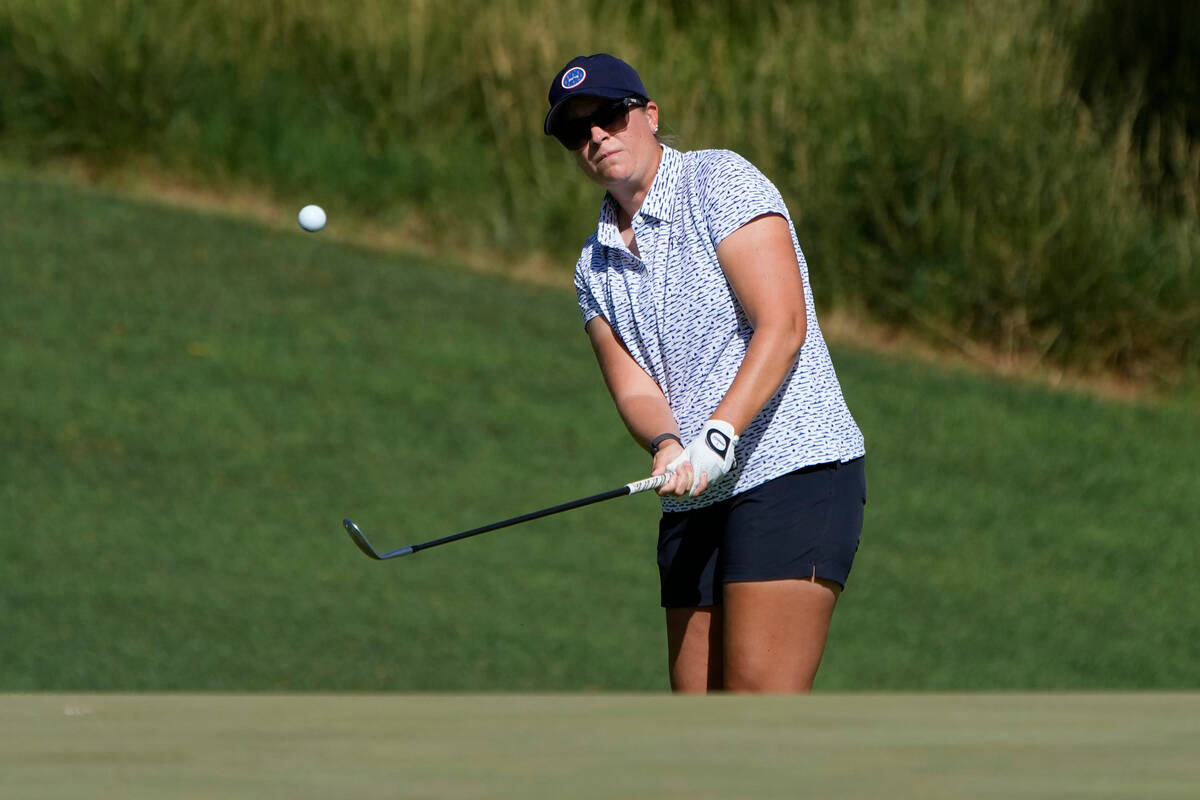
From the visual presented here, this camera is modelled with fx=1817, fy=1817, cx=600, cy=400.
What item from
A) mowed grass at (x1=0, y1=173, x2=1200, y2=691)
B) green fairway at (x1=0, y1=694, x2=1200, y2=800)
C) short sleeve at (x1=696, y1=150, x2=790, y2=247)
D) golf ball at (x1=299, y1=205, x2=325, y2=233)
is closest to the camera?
green fairway at (x1=0, y1=694, x2=1200, y2=800)

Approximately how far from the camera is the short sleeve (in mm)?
3580

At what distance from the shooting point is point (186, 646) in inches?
326

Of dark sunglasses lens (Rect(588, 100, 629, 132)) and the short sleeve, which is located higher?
dark sunglasses lens (Rect(588, 100, 629, 132))

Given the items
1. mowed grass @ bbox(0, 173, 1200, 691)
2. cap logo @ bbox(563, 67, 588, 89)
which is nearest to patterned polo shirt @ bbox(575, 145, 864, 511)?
cap logo @ bbox(563, 67, 588, 89)

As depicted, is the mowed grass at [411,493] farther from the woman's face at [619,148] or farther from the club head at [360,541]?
the woman's face at [619,148]

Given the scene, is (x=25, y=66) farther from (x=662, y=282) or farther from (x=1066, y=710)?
(x=1066, y=710)

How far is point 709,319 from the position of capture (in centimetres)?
368

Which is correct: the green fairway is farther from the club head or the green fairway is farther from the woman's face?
the club head

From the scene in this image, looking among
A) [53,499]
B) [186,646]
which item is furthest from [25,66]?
[186,646]

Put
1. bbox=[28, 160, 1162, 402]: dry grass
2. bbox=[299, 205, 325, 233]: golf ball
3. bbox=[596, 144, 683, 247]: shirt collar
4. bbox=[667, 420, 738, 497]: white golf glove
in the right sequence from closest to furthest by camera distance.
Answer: bbox=[667, 420, 738, 497]: white golf glove < bbox=[596, 144, 683, 247]: shirt collar < bbox=[299, 205, 325, 233]: golf ball < bbox=[28, 160, 1162, 402]: dry grass

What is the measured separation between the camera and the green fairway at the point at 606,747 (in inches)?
55.5

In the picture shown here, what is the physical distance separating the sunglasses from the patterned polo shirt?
13 centimetres

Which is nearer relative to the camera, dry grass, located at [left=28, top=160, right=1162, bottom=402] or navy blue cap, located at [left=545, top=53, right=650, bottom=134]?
navy blue cap, located at [left=545, top=53, right=650, bottom=134]

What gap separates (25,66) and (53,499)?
28.4ft
